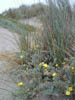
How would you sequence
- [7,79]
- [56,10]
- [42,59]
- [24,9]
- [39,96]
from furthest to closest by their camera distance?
1. [24,9]
2. [56,10]
3. [42,59]
4. [7,79]
5. [39,96]

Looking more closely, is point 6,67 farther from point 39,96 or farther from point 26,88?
point 39,96

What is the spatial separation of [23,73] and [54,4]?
102 centimetres

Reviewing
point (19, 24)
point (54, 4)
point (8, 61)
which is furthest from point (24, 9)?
point (8, 61)

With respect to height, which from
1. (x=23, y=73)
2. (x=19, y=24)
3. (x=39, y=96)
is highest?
(x=19, y=24)

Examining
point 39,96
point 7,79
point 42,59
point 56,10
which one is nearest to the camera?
point 39,96

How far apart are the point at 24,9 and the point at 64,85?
4.89 feet

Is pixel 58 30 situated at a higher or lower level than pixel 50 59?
higher

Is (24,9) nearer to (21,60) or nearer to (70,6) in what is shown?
(70,6)

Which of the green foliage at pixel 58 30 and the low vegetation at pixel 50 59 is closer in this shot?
the low vegetation at pixel 50 59

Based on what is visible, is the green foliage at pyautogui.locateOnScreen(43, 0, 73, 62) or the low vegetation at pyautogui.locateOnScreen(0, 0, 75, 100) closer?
the low vegetation at pyautogui.locateOnScreen(0, 0, 75, 100)

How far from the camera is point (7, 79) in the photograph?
1667mm

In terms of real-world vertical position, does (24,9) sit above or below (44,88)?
above

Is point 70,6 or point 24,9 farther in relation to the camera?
point 24,9

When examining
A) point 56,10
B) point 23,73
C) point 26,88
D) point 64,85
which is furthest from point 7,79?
point 56,10
